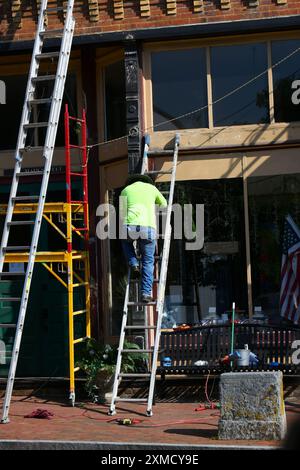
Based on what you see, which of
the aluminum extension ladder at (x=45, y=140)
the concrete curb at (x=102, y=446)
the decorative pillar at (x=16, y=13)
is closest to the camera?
the concrete curb at (x=102, y=446)

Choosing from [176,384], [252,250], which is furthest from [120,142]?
[176,384]

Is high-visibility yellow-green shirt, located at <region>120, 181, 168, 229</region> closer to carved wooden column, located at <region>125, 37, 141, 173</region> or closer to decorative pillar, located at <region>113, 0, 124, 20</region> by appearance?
carved wooden column, located at <region>125, 37, 141, 173</region>

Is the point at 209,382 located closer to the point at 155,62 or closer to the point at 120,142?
the point at 120,142

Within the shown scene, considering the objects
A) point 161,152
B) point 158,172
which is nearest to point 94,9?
point 161,152

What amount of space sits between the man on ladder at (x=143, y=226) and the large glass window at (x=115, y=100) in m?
1.76

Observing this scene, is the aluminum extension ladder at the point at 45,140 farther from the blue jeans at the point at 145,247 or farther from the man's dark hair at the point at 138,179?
the blue jeans at the point at 145,247

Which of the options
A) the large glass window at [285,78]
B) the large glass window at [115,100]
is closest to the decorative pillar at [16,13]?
the large glass window at [115,100]

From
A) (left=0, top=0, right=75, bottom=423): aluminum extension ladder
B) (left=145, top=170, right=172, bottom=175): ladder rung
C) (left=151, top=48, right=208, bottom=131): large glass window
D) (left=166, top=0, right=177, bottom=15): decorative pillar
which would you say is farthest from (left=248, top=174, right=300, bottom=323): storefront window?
(left=0, top=0, right=75, bottom=423): aluminum extension ladder

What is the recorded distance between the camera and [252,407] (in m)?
7.70

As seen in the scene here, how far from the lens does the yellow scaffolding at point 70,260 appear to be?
1002cm

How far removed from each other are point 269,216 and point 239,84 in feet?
6.17

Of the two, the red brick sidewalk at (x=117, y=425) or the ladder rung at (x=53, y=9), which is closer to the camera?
the red brick sidewalk at (x=117, y=425)

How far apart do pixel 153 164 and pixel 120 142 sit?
62cm

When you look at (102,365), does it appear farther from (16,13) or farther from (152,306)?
(16,13)
